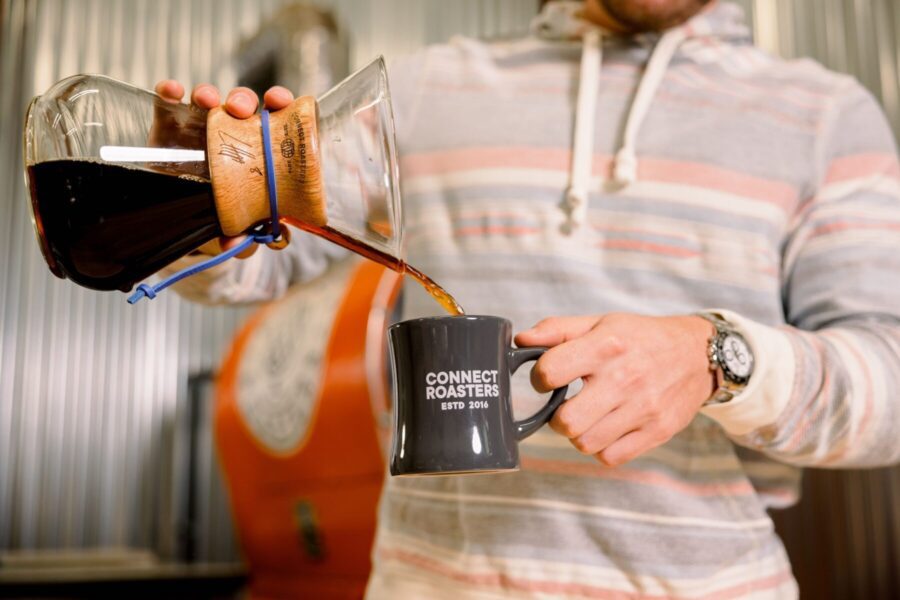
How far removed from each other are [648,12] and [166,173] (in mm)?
530

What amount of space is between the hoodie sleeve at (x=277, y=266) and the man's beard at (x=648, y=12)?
0.63 feet

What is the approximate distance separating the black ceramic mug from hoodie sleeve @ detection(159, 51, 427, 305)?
24 cm

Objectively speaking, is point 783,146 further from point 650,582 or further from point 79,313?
point 79,313

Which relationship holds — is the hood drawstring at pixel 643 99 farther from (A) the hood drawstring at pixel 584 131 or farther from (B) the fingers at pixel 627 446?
(B) the fingers at pixel 627 446

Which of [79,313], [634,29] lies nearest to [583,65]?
[634,29]

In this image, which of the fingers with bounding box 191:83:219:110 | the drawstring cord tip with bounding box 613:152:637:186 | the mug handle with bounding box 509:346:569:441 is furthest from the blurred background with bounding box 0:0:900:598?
the mug handle with bounding box 509:346:569:441

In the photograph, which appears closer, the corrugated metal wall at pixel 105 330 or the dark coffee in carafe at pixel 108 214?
the dark coffee in carafe at pixel 108 214

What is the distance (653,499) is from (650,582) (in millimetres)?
65

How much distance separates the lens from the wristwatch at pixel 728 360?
27.5 inches

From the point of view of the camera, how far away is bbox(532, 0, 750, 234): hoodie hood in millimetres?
865

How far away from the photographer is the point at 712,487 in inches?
32.8

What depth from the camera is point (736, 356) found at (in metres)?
0.71

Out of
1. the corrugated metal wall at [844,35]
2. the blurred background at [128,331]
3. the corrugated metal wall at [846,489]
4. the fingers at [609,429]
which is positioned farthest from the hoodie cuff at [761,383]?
the blurred background at [128,331]

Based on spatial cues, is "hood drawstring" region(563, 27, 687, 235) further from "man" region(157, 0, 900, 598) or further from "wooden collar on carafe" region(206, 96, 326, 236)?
"wooden collar on carafe" region(206, 96, 326, 236)
